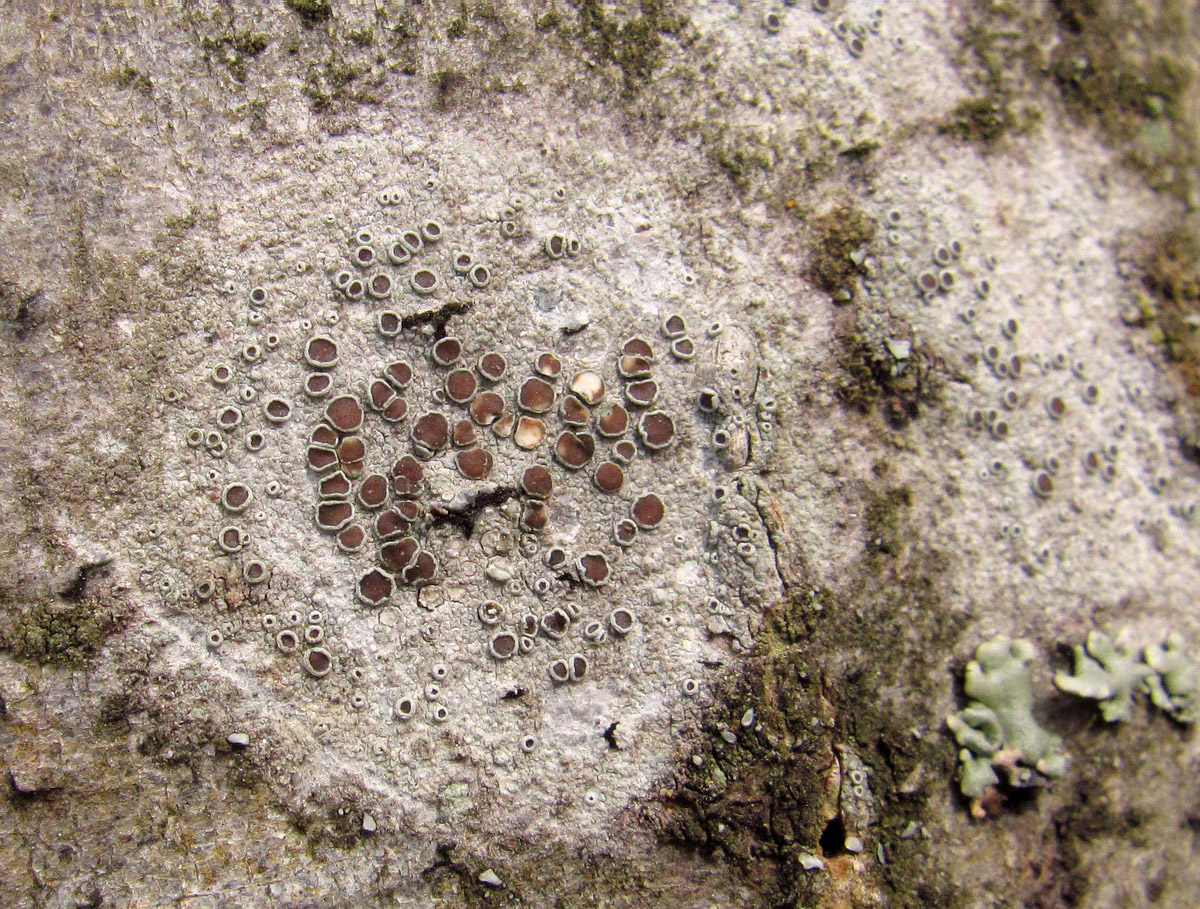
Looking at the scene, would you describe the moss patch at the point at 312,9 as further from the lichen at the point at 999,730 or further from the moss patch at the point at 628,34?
the lichen at the point at 999,730

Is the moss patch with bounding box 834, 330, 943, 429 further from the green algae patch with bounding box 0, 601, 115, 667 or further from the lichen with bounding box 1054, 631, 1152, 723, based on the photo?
the green algae patch with bounding box 0, 601, 115, 667

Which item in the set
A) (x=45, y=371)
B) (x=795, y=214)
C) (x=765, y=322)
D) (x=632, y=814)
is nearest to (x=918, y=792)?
(x=632, y=814)

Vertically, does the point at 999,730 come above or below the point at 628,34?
below

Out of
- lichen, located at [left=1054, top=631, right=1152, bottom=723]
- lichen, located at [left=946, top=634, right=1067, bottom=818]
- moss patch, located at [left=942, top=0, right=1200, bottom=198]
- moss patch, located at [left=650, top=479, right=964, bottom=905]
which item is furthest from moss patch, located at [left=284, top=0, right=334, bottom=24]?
lichen, located at [left=1054, top=631, right=1152, bottom=723]

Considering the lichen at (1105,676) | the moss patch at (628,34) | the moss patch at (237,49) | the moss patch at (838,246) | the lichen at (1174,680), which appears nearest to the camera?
the moss patch at (237,49)

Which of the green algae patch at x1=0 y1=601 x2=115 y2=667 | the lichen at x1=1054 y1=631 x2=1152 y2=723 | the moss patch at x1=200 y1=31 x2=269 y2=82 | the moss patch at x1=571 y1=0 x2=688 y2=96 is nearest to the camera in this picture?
the green algae patch at x1=0 y1=601 x2=115 y2=667

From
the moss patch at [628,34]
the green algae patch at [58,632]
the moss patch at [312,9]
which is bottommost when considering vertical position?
the green algae patch at [58,632]

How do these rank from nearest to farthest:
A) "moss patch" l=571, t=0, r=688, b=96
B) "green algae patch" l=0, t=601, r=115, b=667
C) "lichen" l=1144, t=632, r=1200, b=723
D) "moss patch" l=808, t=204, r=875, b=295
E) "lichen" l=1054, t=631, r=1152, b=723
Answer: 1. "green algae patch" l=0, t=601, r=115, b=667
2. "moss patch" l=571, t=0, r=688, b=96
3. "moss patch" l=808, t=204, r=875, b=295
4. "lichen" l=1054, t=631, r=1152, b=723
5. "lichen" l=1144, t=632, r=1200, b=723

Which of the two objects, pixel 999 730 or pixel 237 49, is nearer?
pixel 237 49

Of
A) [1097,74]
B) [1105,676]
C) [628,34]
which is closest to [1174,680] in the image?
[1105,676]

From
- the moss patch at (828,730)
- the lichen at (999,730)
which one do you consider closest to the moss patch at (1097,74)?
the moss patch at (828,730)

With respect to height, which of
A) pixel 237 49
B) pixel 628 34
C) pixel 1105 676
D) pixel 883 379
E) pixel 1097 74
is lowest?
pixel 1105 676

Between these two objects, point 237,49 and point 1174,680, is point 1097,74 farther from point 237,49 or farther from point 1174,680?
point 237,49
